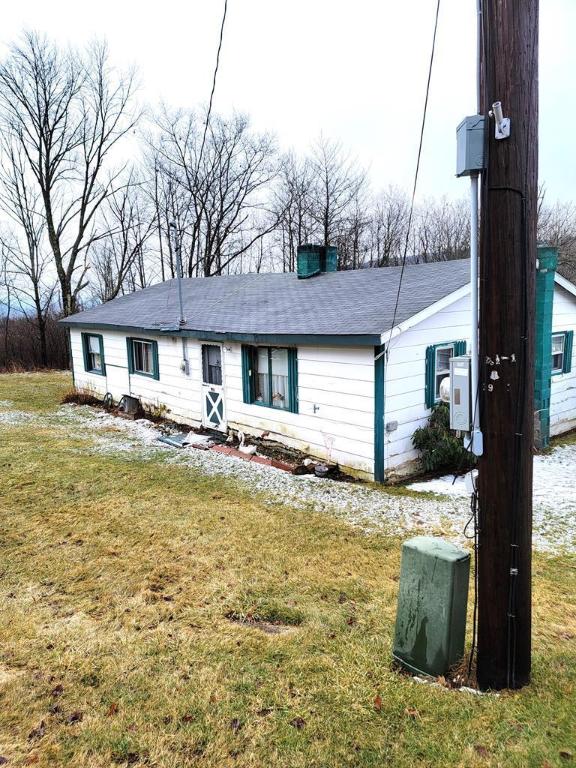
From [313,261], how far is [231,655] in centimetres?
1133

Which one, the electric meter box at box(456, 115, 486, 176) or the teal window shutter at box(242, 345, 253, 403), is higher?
the electric meter box at box(456, 115, 486, 176)

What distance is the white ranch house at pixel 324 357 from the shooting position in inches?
325

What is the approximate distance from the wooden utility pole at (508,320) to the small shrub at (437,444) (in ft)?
18.3

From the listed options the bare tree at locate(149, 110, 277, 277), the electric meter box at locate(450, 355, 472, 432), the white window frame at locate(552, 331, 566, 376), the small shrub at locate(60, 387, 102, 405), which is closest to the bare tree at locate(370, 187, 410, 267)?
the bare tree at locate(149, 110, 277, 277)

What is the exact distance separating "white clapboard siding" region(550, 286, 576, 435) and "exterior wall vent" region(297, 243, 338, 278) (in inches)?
221

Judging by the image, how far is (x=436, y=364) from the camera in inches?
359


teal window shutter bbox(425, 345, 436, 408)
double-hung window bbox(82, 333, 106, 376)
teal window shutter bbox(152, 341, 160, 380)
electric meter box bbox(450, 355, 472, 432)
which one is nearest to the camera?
electric meter box bbox(450, 355, 472, 432)

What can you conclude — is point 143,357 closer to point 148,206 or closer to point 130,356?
point 130,356

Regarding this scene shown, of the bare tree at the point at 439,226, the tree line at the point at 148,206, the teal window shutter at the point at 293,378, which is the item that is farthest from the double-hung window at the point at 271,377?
the bare tree at the point at 439,226

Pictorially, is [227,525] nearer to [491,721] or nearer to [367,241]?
[491,721]

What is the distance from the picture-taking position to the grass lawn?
290 centimetres

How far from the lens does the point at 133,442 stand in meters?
11.3

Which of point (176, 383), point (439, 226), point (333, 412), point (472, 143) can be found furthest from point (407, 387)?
point (439, 226)

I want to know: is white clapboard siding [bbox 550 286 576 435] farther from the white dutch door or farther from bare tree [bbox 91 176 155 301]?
bare tree [bbox 91 176 155 301]
